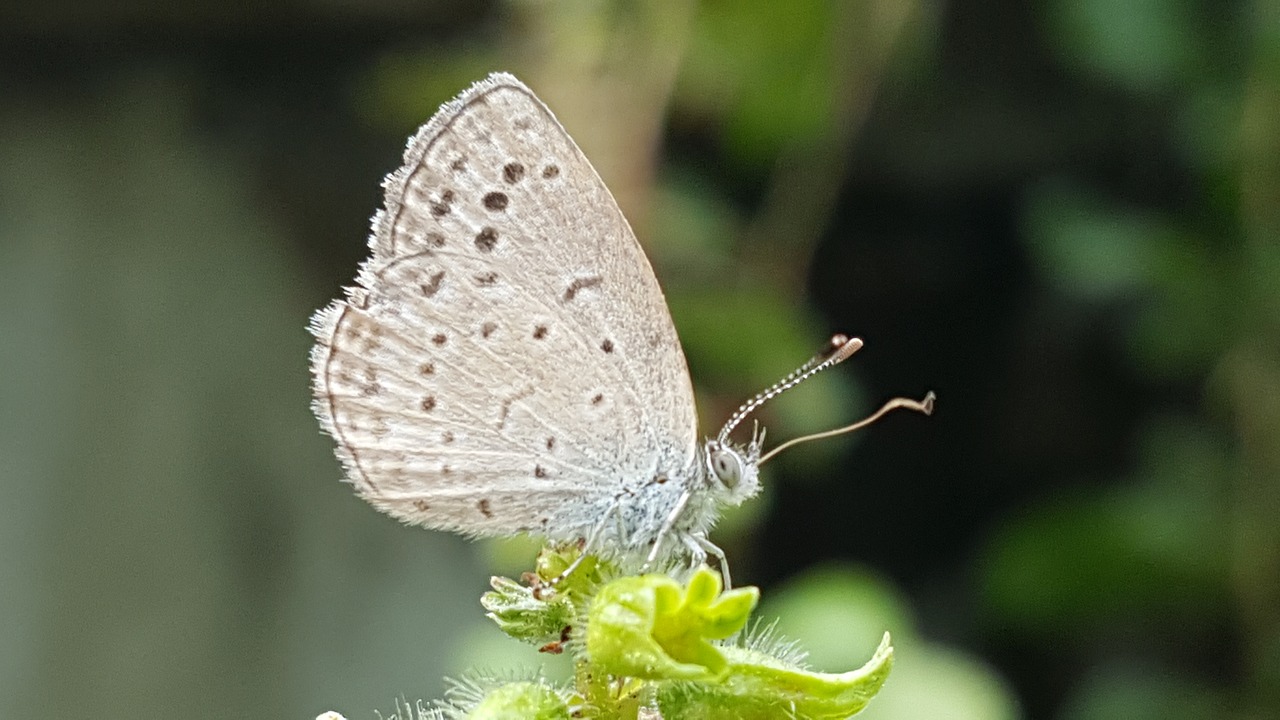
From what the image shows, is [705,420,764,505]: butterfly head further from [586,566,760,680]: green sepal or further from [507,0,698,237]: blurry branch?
[507,0,698,237]: blurry branch

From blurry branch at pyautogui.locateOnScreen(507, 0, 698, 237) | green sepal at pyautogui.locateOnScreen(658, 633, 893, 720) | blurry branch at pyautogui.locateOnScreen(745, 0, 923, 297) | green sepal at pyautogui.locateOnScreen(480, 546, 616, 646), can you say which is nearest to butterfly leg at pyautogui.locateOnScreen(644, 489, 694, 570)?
green sepal at pyautogui.locateOnScreen(480, 546, 616, 646)

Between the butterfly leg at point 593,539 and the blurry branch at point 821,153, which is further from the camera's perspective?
the blurry branch at point 821,153

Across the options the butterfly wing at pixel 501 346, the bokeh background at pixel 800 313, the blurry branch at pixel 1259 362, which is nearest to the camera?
the butterfly wing at pixel 501 346

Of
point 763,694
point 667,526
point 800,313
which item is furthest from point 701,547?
point 800,313

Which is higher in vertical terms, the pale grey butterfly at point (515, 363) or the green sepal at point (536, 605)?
the pale grey butterfly at point (515, 363)

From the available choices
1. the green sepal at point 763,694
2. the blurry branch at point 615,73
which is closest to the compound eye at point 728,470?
the green sepal at point 763,694

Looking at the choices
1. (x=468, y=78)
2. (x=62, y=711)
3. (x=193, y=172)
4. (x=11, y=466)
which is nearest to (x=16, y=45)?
(x=193, y=172)

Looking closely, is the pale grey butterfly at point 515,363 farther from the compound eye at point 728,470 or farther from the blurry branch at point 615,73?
the blurry branch at point 615,73

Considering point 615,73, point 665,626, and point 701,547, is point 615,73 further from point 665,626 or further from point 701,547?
point 665,626

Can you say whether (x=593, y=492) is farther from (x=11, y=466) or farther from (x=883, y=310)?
(x=11, y=466)
